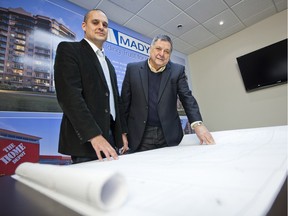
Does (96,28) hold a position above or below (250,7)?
below

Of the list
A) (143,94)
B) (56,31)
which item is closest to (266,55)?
(143,94)

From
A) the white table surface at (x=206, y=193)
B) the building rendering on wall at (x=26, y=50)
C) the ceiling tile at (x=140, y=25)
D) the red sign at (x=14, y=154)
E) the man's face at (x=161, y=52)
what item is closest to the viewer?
the white table surface at (x=206, y=193)

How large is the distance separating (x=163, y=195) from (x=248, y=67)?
14.3 feet

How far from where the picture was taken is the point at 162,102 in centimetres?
149

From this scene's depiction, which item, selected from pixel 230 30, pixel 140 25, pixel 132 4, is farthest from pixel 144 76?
pixel 230 30

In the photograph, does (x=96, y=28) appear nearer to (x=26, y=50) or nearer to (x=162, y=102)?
(x=162, y=102)

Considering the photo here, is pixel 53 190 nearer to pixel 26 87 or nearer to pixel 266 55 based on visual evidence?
pixel 26 87

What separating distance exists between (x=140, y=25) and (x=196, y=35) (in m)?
1.44

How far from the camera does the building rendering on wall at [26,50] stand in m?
2.01

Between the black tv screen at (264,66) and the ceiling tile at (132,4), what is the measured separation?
8.17 feet

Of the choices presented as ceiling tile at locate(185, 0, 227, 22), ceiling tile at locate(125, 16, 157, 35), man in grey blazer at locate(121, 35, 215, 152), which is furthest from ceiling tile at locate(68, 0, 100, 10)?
man in grey blazer at locate(121, 35, 215, 152)

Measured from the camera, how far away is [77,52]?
1089 mm

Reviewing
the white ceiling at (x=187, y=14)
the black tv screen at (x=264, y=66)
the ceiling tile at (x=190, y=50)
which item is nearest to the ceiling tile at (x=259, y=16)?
the white ceiling at (x=187, y=14)

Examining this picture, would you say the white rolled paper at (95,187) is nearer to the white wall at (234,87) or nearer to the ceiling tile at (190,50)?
the white wall at (234,87)
